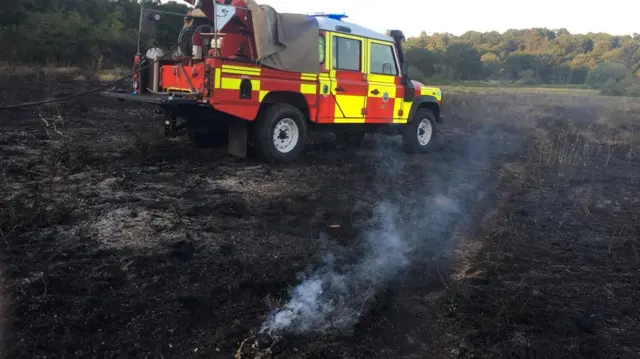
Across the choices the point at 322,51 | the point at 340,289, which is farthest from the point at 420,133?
the point at 340,289

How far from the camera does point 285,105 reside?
7.52 m

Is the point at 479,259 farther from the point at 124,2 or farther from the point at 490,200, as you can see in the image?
the point at 124,2

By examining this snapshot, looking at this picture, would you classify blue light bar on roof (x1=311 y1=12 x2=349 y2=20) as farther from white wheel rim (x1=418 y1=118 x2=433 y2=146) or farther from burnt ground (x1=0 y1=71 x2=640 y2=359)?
white wheel rim (x1=418 y1=118 x2=433 y2=146)

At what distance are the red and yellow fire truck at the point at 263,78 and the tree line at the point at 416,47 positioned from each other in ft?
3.90

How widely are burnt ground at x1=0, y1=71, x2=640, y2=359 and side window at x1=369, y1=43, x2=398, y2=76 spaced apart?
1.61 meters

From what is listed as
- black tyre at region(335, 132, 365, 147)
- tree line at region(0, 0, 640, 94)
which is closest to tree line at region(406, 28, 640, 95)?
tree line at region(0, 0, 640, 94)

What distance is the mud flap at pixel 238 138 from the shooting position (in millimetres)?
7418

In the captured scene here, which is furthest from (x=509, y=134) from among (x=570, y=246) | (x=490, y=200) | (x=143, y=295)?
(x=143, y=295)

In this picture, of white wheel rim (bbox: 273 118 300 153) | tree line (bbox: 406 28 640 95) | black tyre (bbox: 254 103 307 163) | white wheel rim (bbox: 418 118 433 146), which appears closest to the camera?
black tyre (bbox: 254 103 307 163)

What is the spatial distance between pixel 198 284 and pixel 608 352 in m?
2.69

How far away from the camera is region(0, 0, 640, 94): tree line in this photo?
2169 cm

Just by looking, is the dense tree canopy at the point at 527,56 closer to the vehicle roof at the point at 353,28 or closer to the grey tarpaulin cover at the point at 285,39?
the vehicle roof at the point at 353,28

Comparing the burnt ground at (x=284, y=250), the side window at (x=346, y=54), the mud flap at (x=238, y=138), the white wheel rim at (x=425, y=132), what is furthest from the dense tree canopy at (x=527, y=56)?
the burnt ground at (x=284, y=250)

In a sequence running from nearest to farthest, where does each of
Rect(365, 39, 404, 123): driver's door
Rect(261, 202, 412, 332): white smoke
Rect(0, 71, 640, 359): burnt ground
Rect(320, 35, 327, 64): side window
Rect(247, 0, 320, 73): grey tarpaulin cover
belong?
Rect(0, 71, 640, 359): burnt ground, Rect(261, 202, 412, 332): white smoke, Rect(247, 0, 320, 73): grey tarpaulin cover, Rect(320, 35, 327, 64): side window, Rect(365, 39, 404, 123): driver's door
